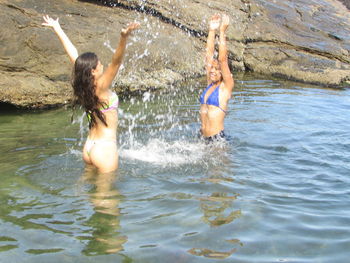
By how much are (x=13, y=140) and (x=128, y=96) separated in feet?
11.2

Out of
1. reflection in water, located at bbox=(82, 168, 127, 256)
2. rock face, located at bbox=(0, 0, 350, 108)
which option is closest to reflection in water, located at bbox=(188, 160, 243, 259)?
reflection in water, located at bbox=(82, 168, 127, 256)

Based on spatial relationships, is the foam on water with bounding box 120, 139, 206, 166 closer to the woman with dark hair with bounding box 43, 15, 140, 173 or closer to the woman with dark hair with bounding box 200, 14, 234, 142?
the woman with dark hair with bounding box 200, 14, 234, 142

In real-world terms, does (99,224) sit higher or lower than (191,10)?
lower

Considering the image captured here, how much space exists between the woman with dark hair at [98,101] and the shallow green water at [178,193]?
0.25 m

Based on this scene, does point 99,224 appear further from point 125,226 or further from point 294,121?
point 294,121

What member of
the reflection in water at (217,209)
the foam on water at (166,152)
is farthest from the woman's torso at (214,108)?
the reflection in water at (217,209)

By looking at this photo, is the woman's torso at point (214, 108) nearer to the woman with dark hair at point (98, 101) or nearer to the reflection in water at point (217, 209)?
the reflection in water at point (217, 209)

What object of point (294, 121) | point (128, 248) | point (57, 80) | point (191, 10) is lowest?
point (128, 248)

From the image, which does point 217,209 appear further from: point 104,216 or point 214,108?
point 214,108

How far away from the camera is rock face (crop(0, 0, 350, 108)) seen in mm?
8273

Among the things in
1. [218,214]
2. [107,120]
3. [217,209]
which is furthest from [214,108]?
[218,214]

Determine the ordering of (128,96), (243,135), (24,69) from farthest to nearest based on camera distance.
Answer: (128,96)
(24,69)
(243,135)

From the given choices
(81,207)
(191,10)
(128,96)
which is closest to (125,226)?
(81,207)

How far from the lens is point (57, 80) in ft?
28.1
